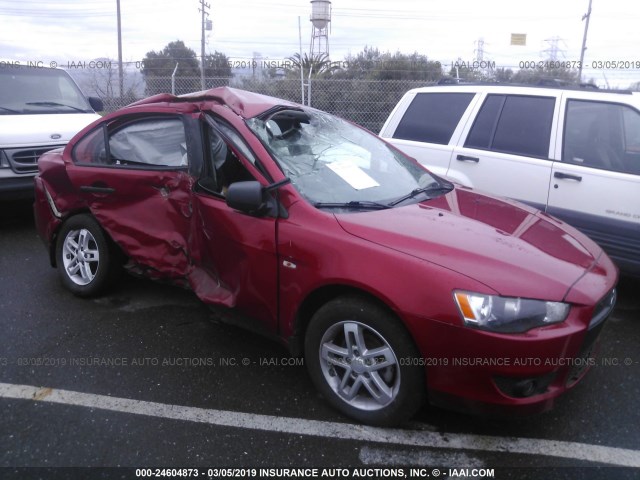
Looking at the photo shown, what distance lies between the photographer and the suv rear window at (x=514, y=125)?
15.2 feet

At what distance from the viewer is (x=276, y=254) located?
2.99 m

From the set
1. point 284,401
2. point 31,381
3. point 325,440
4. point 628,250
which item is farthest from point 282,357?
point 628,250

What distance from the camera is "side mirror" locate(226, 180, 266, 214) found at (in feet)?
9.76

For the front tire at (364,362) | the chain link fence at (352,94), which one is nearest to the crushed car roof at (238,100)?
the front tire at (364,362)

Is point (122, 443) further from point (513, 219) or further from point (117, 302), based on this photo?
point (513, 219)

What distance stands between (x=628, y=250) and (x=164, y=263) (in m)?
3.46

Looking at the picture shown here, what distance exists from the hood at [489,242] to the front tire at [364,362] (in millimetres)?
378

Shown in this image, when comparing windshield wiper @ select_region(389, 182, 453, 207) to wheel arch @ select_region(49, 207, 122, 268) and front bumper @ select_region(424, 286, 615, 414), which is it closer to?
front bumper @ select_region(424, 286, 615, 414)

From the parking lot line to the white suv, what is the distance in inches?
77.7

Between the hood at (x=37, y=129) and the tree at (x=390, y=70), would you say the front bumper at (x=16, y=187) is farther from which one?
the tree at (x=390, y=70)

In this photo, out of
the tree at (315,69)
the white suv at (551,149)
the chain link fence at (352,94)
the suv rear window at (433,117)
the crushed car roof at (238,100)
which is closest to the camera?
the crushed car roof at (238,100)

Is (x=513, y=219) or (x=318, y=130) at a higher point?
(x=318, y=130)

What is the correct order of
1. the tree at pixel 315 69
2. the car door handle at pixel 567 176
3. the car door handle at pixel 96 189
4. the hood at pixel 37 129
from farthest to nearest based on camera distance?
1. the tree at pixel 315 69
2. the hood at pixel 37 129
3. the car door handle at pixel 567 176
4. the car door handle at pixel 96 189

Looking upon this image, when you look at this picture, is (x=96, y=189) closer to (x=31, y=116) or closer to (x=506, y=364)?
(x=506, y=364)
